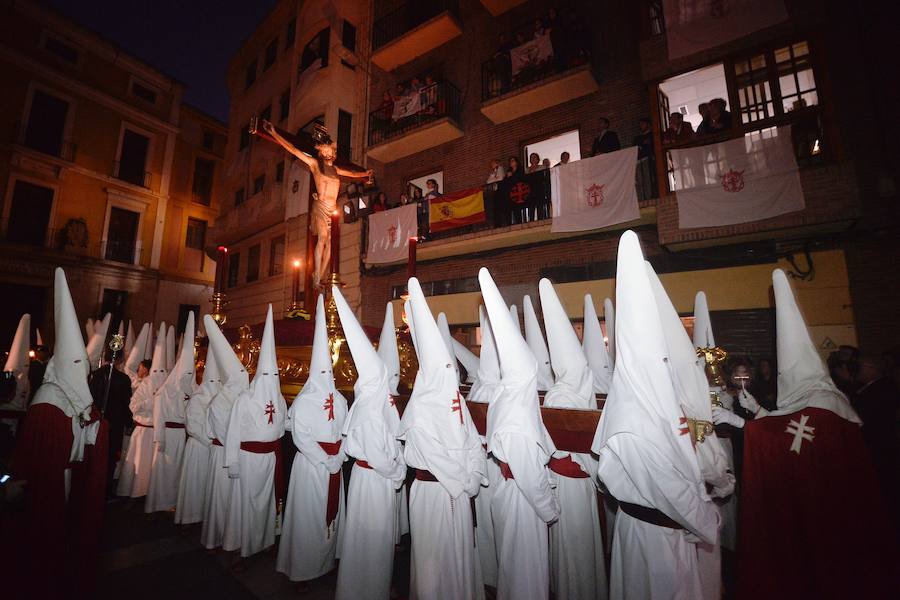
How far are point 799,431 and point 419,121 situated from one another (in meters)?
11.5

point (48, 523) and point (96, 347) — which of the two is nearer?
point (48, 523)

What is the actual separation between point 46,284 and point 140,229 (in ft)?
14.8

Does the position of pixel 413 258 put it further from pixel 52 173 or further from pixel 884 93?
pixel 52 173

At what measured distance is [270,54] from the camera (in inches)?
699

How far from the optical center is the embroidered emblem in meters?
7.86

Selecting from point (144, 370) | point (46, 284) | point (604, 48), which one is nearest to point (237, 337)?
point (144, 370)

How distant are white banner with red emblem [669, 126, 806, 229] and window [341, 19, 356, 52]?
1232cm

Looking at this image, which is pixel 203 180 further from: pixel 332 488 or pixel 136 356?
pixel 332 488

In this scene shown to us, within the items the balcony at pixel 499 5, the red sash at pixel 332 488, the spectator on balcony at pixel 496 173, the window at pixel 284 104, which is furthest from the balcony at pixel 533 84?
the window at pixel 284 104

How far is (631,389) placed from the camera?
240 cm

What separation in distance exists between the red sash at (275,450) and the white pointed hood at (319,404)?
2.21 feet

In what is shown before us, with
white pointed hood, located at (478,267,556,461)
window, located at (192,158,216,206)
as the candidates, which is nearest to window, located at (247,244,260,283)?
window, located at (192,158,216,206)

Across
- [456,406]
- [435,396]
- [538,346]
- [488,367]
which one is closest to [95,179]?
[488,367]

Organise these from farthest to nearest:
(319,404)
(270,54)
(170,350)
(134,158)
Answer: (134,158) → (270,54) → (170,350) → (319,404)
